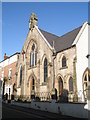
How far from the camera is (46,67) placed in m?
25.9

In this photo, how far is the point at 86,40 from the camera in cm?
2212

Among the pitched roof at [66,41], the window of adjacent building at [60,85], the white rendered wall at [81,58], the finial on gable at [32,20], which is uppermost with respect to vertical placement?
the finial on gable at [32,20]

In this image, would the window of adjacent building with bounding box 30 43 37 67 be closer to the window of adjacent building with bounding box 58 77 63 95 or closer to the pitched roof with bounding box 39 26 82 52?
the pitched roof with bounding box 39 26 82 52

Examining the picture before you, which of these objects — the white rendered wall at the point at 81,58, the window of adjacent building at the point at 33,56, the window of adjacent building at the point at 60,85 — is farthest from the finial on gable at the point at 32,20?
the window of adjacent building at the point at 60,85

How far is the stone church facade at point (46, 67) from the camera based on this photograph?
70.8 feet

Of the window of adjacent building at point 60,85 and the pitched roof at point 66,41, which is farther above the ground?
the pitched roof at point 66,41

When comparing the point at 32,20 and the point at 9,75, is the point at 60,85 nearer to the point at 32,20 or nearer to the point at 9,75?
the point at 32,20

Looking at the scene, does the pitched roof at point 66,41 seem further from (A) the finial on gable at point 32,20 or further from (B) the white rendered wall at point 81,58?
(A) the finial on gable at point 32,20

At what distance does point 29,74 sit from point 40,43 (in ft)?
22.2

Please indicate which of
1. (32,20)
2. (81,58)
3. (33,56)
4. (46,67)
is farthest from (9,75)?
(81,58)

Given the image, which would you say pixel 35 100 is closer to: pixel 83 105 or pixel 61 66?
pixel 61 66

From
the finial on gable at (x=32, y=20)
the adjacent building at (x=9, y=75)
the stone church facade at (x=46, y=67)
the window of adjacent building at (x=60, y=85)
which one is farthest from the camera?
the adjacent building at (x=9, y=75)

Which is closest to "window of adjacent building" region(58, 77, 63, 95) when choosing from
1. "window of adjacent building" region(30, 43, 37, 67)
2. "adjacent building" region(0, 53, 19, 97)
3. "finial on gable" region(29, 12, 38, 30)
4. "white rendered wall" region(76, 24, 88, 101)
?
"white rendered wall" region(76, 24, 88, 101)

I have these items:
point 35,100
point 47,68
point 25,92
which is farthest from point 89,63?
point 25,92
